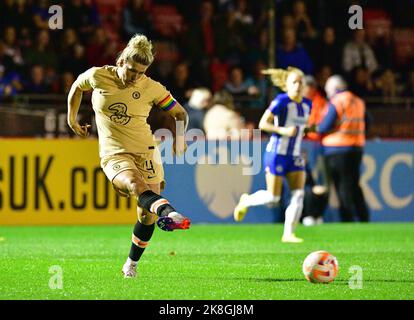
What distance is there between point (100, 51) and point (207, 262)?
8451 millimetres

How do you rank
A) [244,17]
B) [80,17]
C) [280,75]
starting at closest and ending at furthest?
1. [280,75]
2. [80,17]
3. [244,17]

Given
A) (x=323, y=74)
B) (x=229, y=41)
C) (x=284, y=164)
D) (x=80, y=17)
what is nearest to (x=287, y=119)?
(x=284, y=164)

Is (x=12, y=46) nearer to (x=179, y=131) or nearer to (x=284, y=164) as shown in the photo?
(x=284, y=164)

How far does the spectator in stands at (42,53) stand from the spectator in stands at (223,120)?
2.96 m

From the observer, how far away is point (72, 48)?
19.0 m

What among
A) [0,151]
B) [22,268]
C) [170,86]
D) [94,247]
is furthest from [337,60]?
[22,268]

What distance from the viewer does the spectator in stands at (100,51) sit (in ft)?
62.5

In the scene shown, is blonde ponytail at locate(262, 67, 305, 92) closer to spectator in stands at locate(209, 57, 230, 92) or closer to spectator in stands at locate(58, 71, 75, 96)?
spectator in stands at locate(58, 71, 75, 96)

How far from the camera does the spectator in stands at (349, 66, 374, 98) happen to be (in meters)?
20.1

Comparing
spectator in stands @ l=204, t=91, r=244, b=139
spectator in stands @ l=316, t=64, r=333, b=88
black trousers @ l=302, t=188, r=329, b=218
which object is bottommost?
black trousers @ l=302, t=188, r=329, b=218

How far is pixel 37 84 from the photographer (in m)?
18.2

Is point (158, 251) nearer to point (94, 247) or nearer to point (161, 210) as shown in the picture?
point (94, 247)

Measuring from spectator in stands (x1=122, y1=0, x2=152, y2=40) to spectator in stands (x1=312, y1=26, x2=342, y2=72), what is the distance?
10.1 feet

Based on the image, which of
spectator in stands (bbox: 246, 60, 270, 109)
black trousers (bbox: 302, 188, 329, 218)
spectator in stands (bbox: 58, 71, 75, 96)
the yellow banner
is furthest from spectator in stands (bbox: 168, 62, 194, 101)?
black trousers (bbox: 302, 188, 329, 218)
